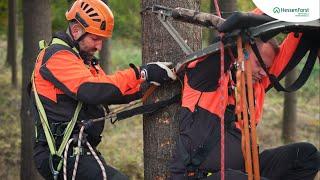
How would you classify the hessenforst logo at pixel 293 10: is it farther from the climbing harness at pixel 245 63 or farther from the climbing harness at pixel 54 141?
the climbing harness at pixel 54 141

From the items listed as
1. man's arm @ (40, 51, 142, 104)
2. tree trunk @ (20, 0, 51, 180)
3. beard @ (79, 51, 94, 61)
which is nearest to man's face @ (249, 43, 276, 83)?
man's arm @ (40, 51, 142, 104)

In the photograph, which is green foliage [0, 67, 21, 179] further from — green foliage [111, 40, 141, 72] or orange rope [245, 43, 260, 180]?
orange rope [245, 43, 260, 180]

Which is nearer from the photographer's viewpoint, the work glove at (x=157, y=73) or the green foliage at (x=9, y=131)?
the work glove at (x=157, y=73)

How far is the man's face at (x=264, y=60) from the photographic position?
13.7ft

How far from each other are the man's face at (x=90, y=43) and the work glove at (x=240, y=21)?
1.77 metres

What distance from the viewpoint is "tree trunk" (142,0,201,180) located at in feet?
15.7

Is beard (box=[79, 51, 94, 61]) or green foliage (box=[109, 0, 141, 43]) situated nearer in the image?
beard (box=[79, 51, 94, 61])

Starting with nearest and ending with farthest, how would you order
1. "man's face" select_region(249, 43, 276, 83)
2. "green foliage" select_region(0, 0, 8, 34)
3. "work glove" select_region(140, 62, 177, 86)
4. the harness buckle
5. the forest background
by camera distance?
"man's face" select_region(249, 43, 276, 83) < "work glove" select_region(140, 62, 177, 86) < the harness buckle < the forest background < "green foliage" select_region(0, 0, 8, 34)

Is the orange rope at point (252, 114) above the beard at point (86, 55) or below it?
below

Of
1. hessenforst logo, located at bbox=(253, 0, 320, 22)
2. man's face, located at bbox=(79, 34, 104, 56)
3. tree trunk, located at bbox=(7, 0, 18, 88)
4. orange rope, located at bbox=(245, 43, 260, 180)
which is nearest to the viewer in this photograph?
hessenforst logo, located at bbox=(253, 0, 320, 22)

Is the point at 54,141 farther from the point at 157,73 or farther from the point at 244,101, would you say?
the point at 244,101

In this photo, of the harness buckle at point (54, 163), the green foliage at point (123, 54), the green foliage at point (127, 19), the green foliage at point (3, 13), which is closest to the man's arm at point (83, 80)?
the harness buckle at point (54, 163)

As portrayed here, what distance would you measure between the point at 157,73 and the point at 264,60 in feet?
2.92

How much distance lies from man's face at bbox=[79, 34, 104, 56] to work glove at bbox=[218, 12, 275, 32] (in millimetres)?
1765
